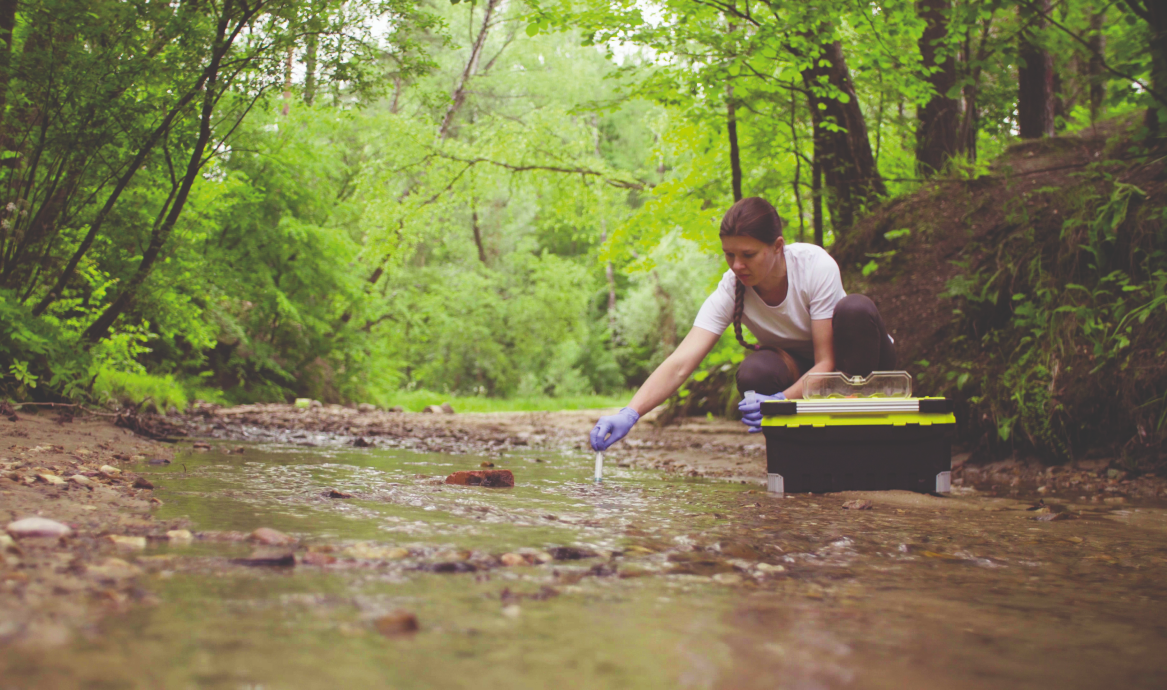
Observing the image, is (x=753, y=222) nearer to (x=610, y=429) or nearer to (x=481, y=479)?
(x=610, y=429)

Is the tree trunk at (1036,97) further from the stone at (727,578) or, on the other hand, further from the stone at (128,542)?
the stone at (128,542)

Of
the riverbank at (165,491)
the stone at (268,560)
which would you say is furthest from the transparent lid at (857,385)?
the stone at (268,560)

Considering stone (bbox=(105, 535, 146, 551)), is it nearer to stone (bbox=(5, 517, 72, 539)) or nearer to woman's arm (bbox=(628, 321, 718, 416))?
stone (bbox=(5, 517, 72, 539))

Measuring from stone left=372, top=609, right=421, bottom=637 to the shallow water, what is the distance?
0.6 inches

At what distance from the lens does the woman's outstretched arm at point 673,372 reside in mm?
3785

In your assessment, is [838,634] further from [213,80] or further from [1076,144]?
[1076,144]

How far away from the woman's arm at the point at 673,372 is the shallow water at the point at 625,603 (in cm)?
106

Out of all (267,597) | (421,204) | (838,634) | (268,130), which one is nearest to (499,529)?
(267,597)

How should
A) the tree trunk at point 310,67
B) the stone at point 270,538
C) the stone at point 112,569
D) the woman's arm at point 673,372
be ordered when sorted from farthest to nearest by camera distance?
1. the tree trunk at point 310,67
2. the woman's arm at point 673,372
3. the stone at point 270,538
4. the stone at point 112,569

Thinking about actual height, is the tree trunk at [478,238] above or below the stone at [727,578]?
above

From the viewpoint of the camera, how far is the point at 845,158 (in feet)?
24.8

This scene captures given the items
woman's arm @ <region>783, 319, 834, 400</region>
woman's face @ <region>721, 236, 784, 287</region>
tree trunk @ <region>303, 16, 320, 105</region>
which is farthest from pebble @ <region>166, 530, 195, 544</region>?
tree trunk @ <region>303, 16, 320, 105</region>

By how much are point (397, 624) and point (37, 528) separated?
95 cm

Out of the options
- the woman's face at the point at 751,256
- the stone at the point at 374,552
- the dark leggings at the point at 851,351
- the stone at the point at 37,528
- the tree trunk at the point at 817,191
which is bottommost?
the stone at the point at 374,552
